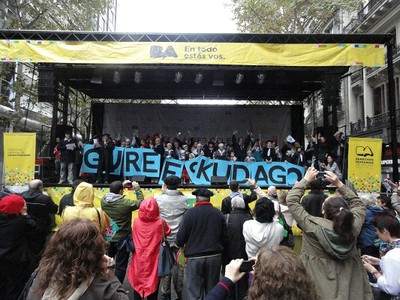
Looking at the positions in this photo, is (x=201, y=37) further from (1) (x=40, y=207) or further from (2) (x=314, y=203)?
(1) (x=40, y=207)

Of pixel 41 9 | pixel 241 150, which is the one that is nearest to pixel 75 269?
pixel 241 150

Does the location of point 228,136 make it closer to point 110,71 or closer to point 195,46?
point 110,71

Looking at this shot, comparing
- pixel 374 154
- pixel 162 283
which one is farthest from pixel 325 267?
pixel 374 154

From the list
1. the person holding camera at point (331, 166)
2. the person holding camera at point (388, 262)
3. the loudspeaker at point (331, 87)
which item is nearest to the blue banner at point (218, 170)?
the person holding camera at point (331, 166)

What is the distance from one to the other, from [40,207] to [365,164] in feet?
24.1

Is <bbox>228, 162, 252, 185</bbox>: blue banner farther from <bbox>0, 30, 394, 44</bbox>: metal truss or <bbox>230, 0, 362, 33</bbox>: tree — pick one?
<bbox>230, 0, 362, 33</bbox>: tree

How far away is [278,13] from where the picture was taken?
54.9 ft

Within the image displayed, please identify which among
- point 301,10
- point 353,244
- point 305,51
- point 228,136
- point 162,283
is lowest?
point 162,283

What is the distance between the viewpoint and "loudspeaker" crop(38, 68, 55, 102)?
909 centimetres

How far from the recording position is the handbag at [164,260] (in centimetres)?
403

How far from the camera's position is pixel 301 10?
51.4 feet

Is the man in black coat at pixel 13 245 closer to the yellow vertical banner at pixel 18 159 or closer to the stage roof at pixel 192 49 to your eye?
the yellow vertical banner at pixel 18 159

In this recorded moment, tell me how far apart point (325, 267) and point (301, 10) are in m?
15.9

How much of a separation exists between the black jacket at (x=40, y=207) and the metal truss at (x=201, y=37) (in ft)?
17.2
